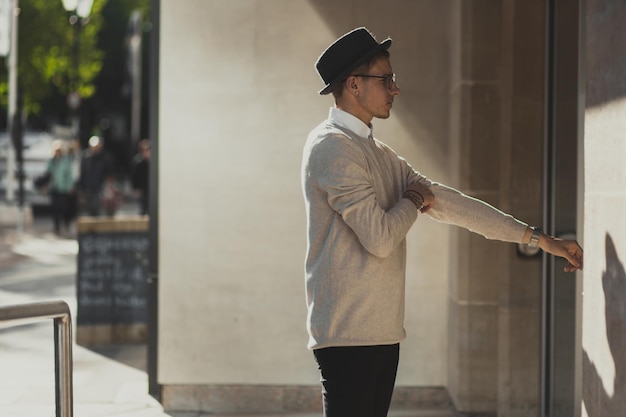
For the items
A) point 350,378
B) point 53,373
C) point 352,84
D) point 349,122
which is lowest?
point 53,373

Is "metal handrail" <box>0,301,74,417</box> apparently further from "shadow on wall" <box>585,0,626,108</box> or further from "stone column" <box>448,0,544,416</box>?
"stone column" <box>448,0,544,416</box>

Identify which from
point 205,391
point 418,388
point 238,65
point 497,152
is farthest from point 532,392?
point 238,65

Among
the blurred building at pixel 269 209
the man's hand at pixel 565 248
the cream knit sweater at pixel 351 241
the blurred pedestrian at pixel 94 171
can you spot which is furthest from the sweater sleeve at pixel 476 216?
the blurred pedestrian at pixel 94 171

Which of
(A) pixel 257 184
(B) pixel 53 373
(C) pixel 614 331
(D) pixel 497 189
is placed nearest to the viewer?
(C) pixel 614 331

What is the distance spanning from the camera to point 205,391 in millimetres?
6656

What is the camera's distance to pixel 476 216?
3.71 metres

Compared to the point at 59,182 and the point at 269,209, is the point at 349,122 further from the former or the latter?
the point at 59,182

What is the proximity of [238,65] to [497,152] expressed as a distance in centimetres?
172

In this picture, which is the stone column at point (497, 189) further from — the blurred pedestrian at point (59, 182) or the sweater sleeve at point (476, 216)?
the blurred pedestrian at point (59, 182)

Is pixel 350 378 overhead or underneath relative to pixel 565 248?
underneath

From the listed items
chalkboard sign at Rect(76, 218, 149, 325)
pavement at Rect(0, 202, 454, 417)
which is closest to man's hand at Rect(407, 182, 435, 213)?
pavement at Rect(0, 202, 454, 417)

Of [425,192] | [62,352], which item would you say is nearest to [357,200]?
[425,192]

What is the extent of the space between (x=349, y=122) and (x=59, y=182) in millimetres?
18587

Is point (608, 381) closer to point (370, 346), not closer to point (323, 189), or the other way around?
point (370, 346)
